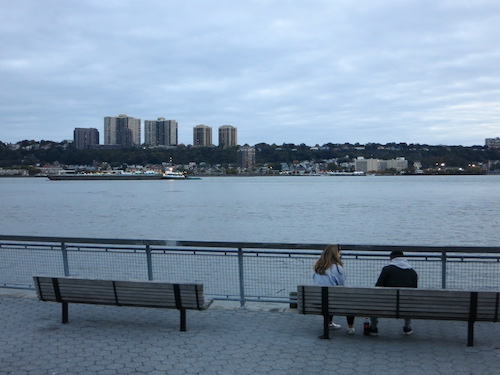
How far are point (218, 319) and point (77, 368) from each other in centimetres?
242

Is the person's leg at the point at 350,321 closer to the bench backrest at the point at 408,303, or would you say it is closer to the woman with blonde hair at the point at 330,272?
the woman with blonde hair at the point at 330,272

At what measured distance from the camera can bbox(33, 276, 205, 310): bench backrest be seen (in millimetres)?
7133

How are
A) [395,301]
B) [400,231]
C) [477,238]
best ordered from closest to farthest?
[395,301] < [477,238] < [400,231]

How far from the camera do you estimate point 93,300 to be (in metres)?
7.61

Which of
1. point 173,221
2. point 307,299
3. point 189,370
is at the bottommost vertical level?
point 173,221

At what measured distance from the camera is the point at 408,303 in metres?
6.52

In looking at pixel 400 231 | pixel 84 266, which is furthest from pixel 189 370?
pixel 400 231

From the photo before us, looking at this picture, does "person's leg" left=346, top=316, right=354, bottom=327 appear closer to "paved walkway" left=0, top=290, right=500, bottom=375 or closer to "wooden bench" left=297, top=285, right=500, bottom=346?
"paved walkway" left=0, top=290, right=500, bottom=375

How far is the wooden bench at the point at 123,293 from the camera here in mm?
7137

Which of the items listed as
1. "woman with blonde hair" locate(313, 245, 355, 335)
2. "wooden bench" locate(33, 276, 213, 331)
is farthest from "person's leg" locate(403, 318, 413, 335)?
"wooden bench" locate(33, 276, 213, 331)

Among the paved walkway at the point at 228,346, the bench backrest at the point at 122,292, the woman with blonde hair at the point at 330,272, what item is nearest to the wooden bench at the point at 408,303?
the paved walkway at the point at 228,346

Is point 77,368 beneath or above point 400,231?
above

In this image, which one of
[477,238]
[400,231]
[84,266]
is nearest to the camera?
[84,266]

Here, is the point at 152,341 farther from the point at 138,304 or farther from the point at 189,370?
the point at 189,370
